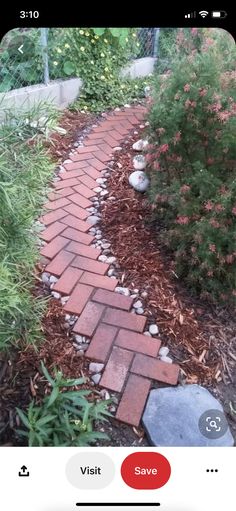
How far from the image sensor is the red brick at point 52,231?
1.77 meters

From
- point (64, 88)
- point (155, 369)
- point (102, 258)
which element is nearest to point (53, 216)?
point (102, 258)

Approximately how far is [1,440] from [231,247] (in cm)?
89

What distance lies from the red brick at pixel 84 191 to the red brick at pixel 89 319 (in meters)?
0.71

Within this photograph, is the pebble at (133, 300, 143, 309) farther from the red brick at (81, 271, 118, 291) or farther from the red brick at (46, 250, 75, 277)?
the red brick at (46, 250, 75, 277)

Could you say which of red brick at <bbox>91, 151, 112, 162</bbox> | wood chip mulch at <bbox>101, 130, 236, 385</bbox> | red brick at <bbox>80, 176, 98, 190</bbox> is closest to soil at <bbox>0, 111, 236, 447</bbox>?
wood chip mulch at <bbox>101, 130, 236, 385</bbox>

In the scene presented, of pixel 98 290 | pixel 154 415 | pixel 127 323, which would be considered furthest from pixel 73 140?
pixel 154 415

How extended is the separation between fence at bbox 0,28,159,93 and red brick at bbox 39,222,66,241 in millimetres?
893

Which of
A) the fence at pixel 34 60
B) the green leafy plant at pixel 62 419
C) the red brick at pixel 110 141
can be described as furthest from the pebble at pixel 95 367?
the fence at pixel 34 60

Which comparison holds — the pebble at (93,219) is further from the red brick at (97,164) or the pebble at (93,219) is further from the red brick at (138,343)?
the red brick at (138,343)

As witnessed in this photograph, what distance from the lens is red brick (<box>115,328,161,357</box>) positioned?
4.56 ft
